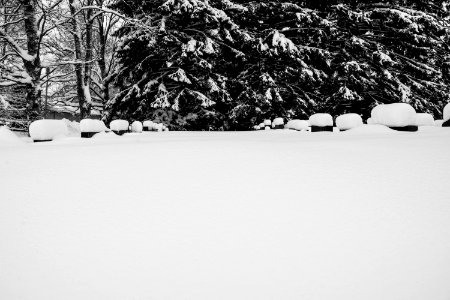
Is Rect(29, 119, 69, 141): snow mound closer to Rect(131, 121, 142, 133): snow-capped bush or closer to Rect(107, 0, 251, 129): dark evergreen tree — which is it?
Rect(131, 121, 142, 133): snow-capped bush

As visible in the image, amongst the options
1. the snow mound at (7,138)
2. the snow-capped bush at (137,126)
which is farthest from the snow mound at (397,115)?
the snow-capped bush at (137,126)

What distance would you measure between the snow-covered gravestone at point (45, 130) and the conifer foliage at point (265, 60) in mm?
6974

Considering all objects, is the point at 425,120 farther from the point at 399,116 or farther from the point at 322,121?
the point at 399,116

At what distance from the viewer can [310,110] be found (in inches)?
514

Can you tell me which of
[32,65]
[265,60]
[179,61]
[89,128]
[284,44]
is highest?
[284,44]

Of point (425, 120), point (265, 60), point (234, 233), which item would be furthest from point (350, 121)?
point (265, 60)

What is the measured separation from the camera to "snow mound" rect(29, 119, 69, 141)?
371cm

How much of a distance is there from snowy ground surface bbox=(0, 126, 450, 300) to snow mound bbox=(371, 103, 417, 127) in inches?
72.4

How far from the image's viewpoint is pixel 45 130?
377 cm

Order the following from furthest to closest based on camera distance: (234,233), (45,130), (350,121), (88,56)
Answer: (88,56) < (350,121) < (45,130) < (234,233)

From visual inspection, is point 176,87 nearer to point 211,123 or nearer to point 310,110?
point 211,123

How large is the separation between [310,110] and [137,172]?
1202cm

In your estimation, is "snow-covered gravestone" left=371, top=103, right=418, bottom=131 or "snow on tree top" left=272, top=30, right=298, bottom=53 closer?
"snow-covered gravestone" left=371, top=103, right=418, bottom=131

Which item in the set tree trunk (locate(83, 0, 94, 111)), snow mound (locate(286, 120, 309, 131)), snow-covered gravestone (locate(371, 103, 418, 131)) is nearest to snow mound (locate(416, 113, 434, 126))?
snow mound (locate(286, 120, 309, 131))
